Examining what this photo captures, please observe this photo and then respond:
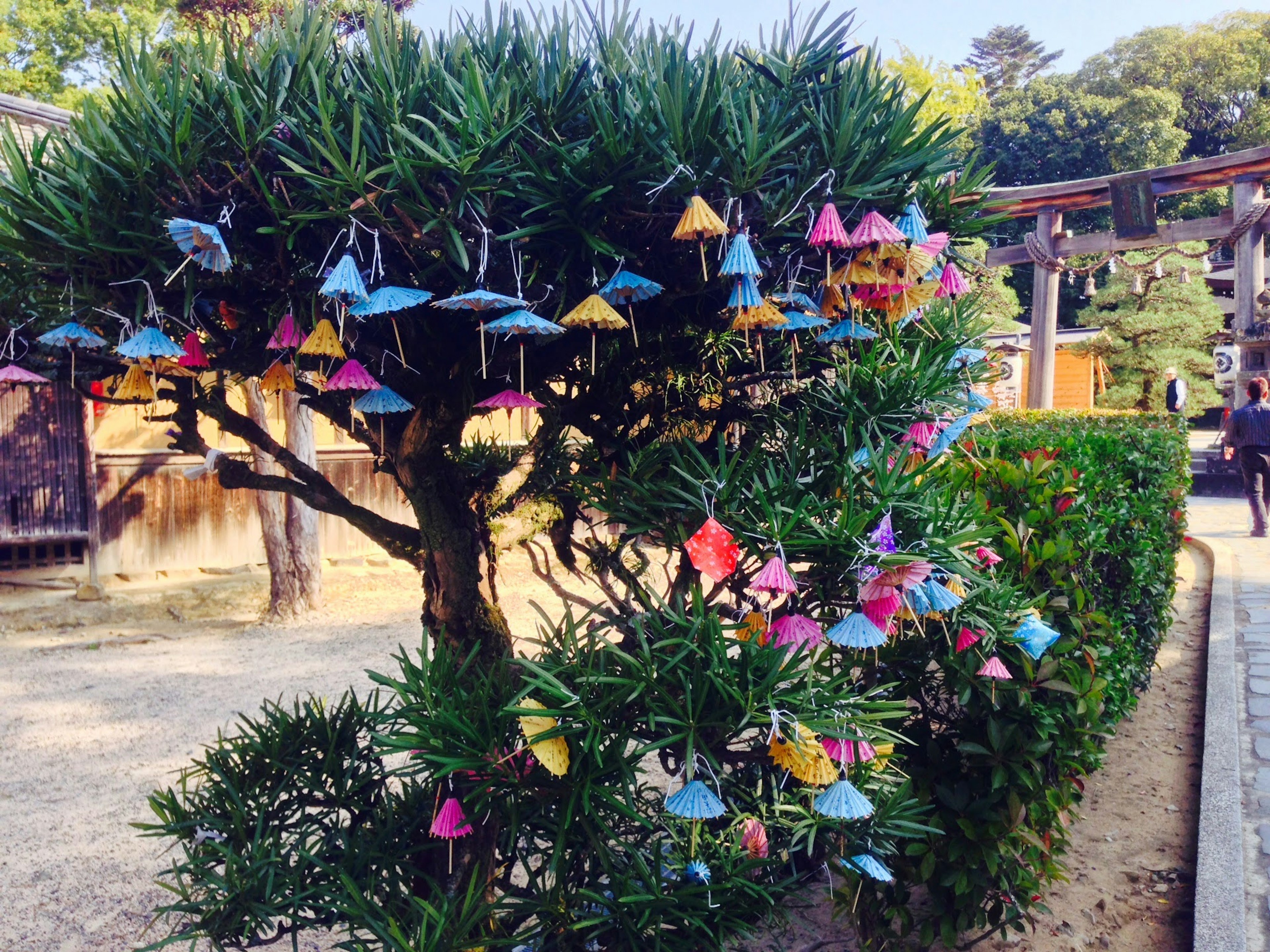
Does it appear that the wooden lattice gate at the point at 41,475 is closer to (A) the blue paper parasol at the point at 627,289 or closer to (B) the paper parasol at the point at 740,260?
(A) the blue paper parasol at the point at 627,289

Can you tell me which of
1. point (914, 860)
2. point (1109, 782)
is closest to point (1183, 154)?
point (1109, 782)

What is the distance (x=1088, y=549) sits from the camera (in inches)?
146

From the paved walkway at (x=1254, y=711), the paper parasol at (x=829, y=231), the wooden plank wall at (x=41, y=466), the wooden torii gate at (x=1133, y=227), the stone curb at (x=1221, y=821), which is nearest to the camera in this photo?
the paper parasol at (x=829, y=231)

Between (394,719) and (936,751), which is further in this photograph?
(936,751)

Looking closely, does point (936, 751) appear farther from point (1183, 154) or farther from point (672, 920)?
point (1183, 154)

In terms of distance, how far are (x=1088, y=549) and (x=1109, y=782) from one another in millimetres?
1351

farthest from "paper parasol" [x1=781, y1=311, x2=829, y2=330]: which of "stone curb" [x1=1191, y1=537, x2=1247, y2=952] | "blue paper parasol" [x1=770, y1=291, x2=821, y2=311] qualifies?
"stone curb" [x1=1191, y1=537, x2=1247, y2=952]

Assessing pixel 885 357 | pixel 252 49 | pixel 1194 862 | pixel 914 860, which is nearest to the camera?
pixel 252 49

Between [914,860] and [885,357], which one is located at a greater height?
[885,357]

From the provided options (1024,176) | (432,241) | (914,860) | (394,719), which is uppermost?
(1024,176)

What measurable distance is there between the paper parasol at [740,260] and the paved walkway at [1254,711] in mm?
2743

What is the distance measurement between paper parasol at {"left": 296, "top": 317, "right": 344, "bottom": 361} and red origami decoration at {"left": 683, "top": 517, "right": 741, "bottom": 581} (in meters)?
0.77

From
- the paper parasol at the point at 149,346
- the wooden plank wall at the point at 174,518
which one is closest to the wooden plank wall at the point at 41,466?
the wooden plank wall at the point at 174,518

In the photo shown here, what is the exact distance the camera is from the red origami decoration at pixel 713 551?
5.61 feet
